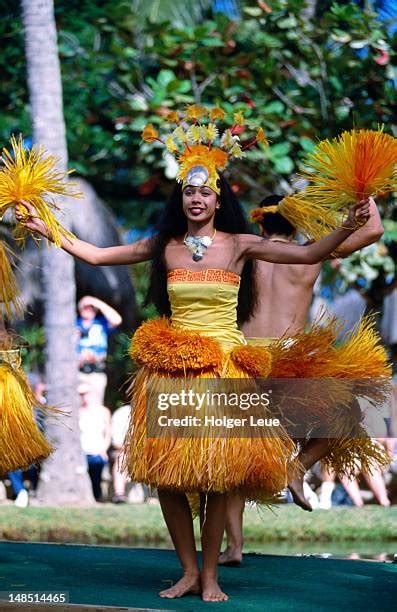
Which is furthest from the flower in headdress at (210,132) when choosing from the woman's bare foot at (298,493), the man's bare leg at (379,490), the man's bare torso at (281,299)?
the man's bare leg at (379,490)

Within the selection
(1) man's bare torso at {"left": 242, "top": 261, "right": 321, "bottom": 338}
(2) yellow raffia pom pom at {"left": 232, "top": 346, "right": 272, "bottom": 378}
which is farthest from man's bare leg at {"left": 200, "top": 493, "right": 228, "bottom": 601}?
(1) man's bare torso at {"left": 242, "top": 261, "right": 321, "bottom": 338}

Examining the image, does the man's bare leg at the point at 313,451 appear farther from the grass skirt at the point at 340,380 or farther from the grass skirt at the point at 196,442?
the grass skirt at the point at 196,442

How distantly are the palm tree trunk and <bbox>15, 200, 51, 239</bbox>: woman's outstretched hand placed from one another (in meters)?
4.04

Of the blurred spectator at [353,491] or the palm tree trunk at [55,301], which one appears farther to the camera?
the palm tree trunk at [55,301]

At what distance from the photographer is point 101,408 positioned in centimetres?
845

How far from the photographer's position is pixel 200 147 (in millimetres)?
3852

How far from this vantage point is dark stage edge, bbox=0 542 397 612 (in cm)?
346

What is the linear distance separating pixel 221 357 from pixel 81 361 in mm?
5125

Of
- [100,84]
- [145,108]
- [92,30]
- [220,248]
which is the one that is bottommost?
[220,248]

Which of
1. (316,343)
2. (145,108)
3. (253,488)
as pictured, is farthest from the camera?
(145,108)

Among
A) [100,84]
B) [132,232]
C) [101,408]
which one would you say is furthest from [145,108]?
[132,232]

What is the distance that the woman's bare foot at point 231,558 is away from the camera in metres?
4.46

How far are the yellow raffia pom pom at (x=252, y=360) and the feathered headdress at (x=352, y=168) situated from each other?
56 cm

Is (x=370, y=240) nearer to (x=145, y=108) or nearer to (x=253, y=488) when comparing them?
(x=253, y=488)
